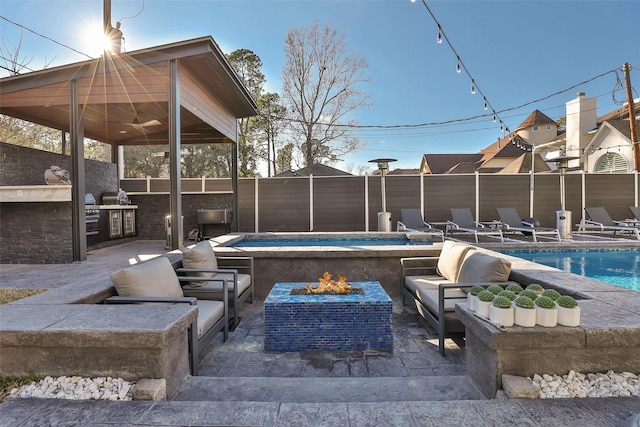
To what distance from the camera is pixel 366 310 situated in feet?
8.45

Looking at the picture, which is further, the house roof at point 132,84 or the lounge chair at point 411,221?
the lounge chair at point 411,221

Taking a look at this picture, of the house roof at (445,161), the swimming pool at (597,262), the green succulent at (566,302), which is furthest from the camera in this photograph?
the house roof at (445,161)

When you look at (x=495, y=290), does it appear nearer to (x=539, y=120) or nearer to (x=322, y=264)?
(x=322, y=264)

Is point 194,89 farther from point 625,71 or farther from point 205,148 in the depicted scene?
point 625,71

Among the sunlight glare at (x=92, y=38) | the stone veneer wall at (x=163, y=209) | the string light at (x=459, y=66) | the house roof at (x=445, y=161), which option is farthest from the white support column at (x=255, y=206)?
the house roof at (x=445, y=161)

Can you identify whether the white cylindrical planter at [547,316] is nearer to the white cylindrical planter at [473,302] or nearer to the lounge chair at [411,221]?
the white cylindrical planter at [473,302]

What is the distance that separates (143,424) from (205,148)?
57.3 feet

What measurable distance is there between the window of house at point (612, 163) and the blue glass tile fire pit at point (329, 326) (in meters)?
16.8

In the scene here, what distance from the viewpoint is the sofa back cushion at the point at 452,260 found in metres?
3.07

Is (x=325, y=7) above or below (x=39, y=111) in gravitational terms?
above

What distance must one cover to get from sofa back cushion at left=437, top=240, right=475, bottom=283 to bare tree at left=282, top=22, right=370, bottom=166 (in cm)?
1243

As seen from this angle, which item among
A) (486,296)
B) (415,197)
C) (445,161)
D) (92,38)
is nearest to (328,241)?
(415,197)

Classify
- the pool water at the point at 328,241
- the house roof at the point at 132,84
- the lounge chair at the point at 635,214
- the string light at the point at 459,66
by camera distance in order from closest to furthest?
1. the house roof at the point at 132,84
2. the string light at the point at 459,66
3. the pool water at the point at 328,241
4. the lounge chair at the point at 635,214

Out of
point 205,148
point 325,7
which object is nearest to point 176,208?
point 325,7
